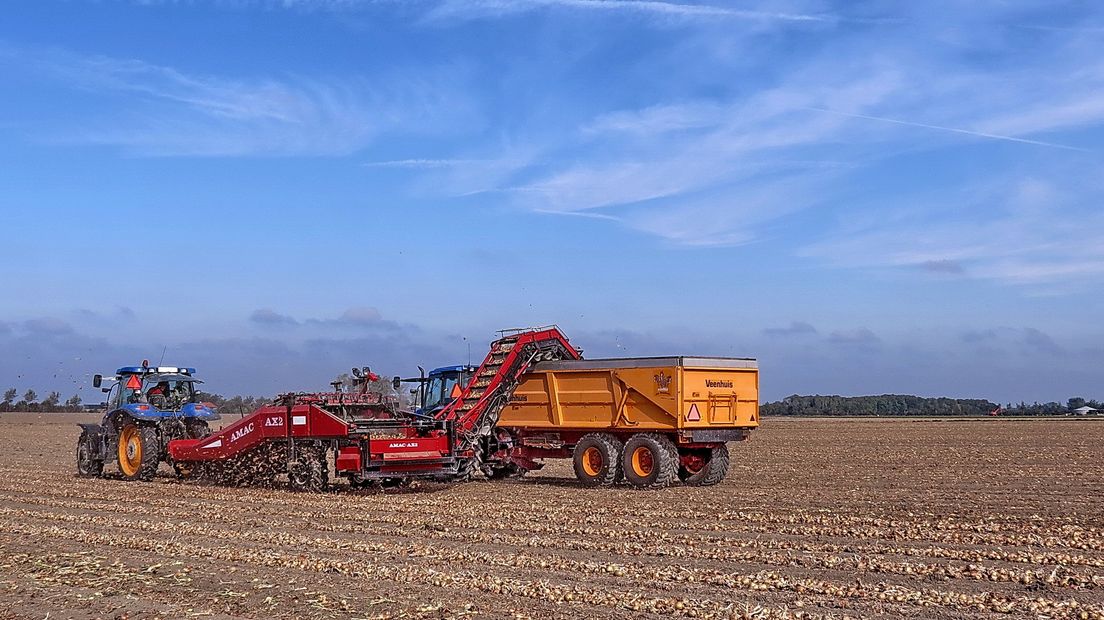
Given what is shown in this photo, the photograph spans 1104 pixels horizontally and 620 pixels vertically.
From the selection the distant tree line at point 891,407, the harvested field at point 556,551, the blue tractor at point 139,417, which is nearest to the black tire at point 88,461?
the blue tractor at point 139,417

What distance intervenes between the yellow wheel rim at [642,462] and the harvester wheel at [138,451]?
891cm

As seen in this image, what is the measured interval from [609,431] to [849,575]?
10.1 metres

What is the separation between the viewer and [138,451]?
2142 centimetres

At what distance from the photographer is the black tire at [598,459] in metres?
19.4

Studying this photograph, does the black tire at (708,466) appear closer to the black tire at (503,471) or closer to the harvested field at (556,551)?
the harvested field at (556,551)

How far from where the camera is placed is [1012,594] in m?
8.90

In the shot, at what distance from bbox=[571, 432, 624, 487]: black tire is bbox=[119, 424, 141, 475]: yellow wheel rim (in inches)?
332

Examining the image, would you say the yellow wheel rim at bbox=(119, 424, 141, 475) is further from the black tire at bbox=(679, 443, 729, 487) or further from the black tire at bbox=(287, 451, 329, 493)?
the black tire at bbox=(679, 443, 729, 487)

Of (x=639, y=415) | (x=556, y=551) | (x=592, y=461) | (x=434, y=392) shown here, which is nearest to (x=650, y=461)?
(x=639, y=415)

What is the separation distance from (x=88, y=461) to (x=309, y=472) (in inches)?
255

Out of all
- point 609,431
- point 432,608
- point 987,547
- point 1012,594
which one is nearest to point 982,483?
point 609,431

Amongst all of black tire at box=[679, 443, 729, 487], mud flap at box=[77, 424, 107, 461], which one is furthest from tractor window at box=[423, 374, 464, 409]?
mud flap at box=[77, 424, 107, 461]

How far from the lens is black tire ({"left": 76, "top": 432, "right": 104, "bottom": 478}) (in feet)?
72.5

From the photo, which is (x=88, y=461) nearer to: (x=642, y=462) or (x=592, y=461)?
(x=592, y=461)
